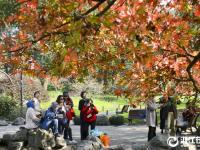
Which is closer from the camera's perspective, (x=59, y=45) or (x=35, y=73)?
(x=59, y=45)

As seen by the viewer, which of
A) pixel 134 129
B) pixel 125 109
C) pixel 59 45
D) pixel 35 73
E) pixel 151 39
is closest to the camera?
pixel 151 39

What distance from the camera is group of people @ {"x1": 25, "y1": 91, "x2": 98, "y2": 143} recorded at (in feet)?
38.5

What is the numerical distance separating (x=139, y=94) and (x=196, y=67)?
131 cm

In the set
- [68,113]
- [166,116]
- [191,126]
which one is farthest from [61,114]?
[191,126]

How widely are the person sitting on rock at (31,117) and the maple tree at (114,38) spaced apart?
2961 millimetres

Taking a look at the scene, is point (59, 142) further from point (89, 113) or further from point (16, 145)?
point (89, 113)

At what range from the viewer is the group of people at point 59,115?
1173 cm

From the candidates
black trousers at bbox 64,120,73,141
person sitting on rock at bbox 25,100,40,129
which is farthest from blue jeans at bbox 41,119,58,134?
black trousers at bbox 64,120,73,141

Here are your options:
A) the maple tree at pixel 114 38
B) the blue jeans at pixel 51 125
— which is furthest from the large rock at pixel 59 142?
the maple tree at pixel 114 38

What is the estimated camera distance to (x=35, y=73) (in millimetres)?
8523

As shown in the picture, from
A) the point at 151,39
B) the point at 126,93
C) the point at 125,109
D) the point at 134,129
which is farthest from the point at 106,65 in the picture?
the point at 125,109

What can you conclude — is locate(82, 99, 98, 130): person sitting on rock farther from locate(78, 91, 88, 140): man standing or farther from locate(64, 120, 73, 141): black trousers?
locate(64, 120, 73, 141): black trousers

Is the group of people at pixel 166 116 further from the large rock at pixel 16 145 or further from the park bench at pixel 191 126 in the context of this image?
the large rock at pixel 16 145

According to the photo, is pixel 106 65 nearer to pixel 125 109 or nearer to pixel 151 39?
pixel 151 39
